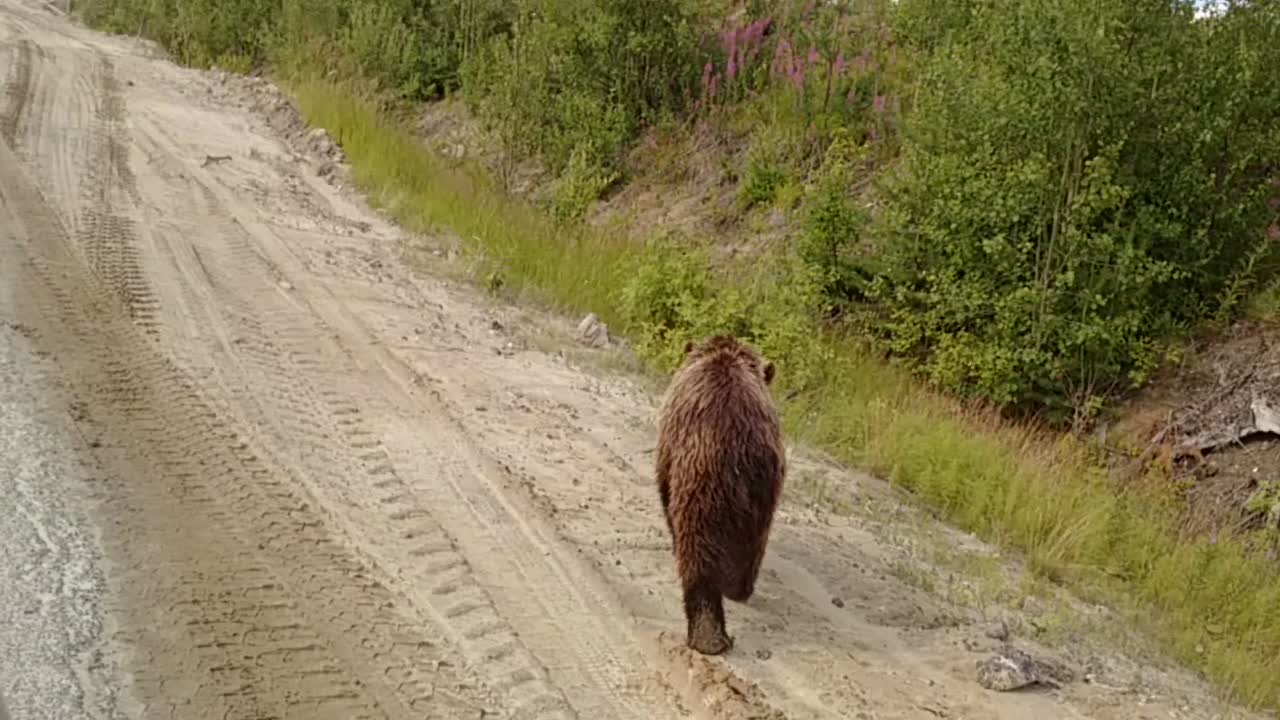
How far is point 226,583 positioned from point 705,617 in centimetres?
232

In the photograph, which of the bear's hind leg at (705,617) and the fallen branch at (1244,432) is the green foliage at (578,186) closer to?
the fallen branch at (1244,432)

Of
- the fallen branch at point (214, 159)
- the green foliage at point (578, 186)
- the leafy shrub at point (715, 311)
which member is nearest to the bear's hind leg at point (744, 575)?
the leafy shrub at point (715, 311)

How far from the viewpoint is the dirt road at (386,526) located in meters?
5.30

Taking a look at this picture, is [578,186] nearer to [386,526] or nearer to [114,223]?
[114,223]

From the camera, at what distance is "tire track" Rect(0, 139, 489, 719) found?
16.6ft

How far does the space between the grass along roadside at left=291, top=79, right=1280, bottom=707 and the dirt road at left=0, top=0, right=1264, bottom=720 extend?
1.69 ft

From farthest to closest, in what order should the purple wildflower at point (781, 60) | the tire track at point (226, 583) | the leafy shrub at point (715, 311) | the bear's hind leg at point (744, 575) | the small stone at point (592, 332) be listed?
1. the purple wildflower at point (781, 60)
2. the small stone at point (592, 332)
3. the leafy shrub at point (715, 311)
4. the bear's hind leg at point (744, 575)
5. the tire track at point (226, 583)

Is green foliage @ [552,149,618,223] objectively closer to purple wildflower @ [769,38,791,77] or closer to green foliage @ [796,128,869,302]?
purple wildflower @ [769,38,791,77]

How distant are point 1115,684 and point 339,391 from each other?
526cm

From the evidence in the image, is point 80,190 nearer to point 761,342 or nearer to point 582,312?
point 582,312

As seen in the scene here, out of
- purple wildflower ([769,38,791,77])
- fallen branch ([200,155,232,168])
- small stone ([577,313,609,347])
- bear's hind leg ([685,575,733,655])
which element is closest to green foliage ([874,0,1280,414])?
small stone ([577,313,609,347])

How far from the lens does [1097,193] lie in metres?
11.3

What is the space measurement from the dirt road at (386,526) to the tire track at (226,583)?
0.02m

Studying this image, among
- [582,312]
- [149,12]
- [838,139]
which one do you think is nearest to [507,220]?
[582,312]
